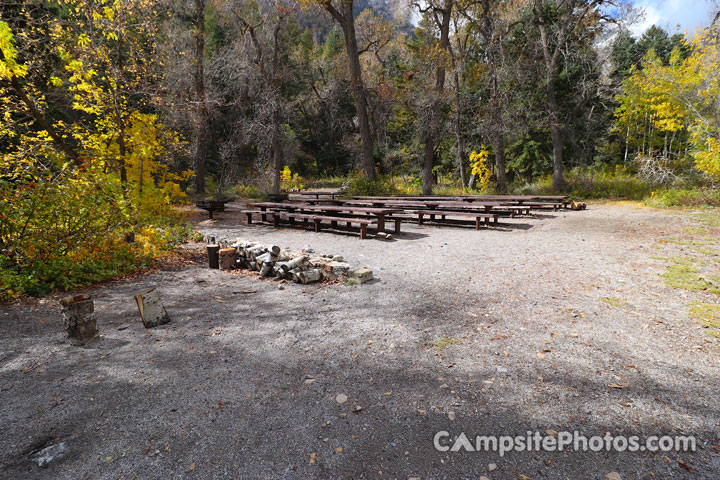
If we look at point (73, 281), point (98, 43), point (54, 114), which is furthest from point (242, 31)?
point (73, 281)

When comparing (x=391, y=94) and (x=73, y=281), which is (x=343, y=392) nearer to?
(x=73, y=281)

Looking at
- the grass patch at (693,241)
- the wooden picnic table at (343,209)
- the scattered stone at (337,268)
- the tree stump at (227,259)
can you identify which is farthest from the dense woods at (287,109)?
the grass patch at (693,241)

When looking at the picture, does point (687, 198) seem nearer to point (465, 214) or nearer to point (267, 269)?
point (465, 214)

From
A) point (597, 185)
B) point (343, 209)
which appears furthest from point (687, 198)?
point (343, 209)

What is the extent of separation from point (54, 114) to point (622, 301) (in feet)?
72.8

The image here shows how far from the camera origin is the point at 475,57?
21.4 metres

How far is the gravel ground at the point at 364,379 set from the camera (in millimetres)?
1862

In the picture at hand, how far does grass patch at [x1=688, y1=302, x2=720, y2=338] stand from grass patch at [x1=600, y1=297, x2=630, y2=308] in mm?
527

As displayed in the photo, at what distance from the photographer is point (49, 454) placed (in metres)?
1.93

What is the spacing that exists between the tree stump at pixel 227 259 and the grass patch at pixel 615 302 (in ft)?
18.0

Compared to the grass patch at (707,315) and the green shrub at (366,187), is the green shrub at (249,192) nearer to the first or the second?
the green shrub at (366,187)

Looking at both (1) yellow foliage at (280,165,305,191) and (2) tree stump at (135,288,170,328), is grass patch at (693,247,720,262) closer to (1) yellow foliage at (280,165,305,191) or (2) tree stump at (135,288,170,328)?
(2) tree stump at (135,288,170,328)

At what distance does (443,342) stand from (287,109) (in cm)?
1640

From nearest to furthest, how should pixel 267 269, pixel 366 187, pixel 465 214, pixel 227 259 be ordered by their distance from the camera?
1. pixel 267 269
2. pixel 227 259
3. pixel 465 214
4. pixel 366 187
